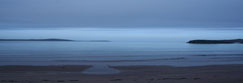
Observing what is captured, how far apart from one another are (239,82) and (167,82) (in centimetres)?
318

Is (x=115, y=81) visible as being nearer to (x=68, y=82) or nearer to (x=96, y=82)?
(x=96, y=82)

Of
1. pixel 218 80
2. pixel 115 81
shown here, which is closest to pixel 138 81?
pixel 115 81

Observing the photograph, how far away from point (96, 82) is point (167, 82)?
318 cm

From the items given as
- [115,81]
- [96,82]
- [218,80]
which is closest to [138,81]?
[115,81]

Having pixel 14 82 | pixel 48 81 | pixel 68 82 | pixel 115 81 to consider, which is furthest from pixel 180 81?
pixel 14 82

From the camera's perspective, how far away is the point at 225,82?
12.0 metres

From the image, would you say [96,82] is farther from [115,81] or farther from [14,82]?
[14,82]

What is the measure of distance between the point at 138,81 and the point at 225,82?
153 inches

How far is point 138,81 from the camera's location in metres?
12.3

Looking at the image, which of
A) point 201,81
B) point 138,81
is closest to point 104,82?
point 138,81

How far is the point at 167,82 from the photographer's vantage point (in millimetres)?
12055

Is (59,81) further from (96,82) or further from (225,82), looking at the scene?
(225,82)

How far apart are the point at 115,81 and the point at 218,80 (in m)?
4.83

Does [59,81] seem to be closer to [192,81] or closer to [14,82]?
[14,82]
